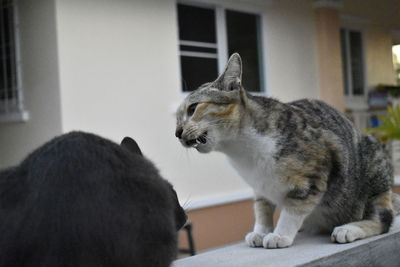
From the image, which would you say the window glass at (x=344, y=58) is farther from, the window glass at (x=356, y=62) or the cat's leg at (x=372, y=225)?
the cat's leg at (x=372, y=225)

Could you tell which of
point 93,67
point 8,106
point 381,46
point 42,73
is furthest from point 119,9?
point 381,46

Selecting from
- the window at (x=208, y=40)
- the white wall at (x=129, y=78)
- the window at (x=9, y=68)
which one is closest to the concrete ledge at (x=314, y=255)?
the white wall at (x=129, y=78)

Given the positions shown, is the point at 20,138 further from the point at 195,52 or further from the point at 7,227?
the point at 7,227

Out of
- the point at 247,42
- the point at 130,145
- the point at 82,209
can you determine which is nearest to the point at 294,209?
the point at 130,145

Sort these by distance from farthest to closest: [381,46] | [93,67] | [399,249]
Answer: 1. [381,46]
2. [93,67]
3. [399,249]

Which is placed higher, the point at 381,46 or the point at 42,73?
the point at 381,46

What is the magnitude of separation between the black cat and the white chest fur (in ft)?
1.73

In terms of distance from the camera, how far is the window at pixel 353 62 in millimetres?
7782

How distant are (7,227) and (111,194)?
0.82ft

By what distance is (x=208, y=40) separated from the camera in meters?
5.63

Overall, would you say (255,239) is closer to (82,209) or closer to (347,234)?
(347,234)

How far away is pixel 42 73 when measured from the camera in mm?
4633

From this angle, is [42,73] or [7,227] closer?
[7,227]

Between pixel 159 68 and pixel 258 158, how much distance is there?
3.57 metres
